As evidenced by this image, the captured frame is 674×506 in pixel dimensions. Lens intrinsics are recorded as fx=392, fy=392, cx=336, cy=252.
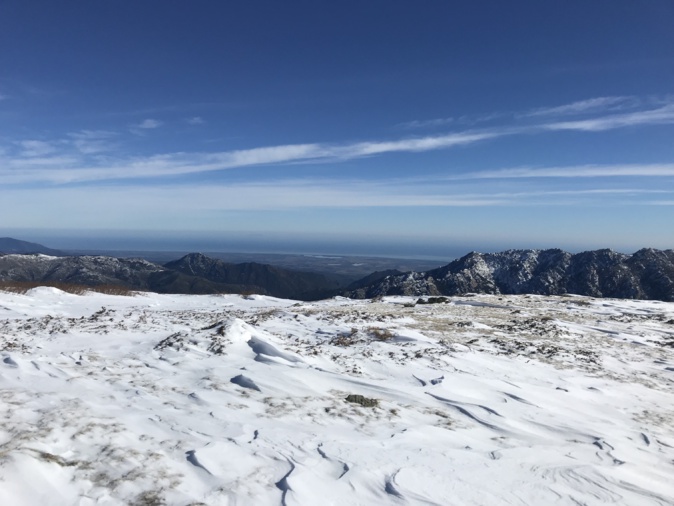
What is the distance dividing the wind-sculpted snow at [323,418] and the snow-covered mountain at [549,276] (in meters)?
137

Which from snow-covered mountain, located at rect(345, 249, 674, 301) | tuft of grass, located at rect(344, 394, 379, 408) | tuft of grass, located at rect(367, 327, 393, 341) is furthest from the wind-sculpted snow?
snow-covered mountain, located at rect(345, 249, 674, 301)

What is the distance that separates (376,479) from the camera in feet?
19.7

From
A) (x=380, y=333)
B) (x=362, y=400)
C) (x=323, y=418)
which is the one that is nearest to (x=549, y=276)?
(x=380, y=333)

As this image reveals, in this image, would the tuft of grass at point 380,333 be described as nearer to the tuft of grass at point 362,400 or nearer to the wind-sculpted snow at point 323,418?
the wind-sculpted snow at point 323,418

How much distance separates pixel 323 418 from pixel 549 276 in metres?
184

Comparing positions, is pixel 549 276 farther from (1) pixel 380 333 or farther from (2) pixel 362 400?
(2) pixel 362 400

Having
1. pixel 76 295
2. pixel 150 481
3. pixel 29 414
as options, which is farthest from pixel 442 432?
pixel 76 295

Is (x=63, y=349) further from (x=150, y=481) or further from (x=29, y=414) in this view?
(x=150, y=481)

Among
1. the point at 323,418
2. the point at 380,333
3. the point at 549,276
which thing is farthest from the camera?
the point at 549,276

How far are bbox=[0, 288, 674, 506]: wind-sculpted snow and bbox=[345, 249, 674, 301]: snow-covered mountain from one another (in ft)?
450

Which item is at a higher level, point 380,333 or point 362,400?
point 362,400

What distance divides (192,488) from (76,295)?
31.0m

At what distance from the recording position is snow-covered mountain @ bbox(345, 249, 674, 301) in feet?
490

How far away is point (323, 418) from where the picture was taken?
26.9ft
